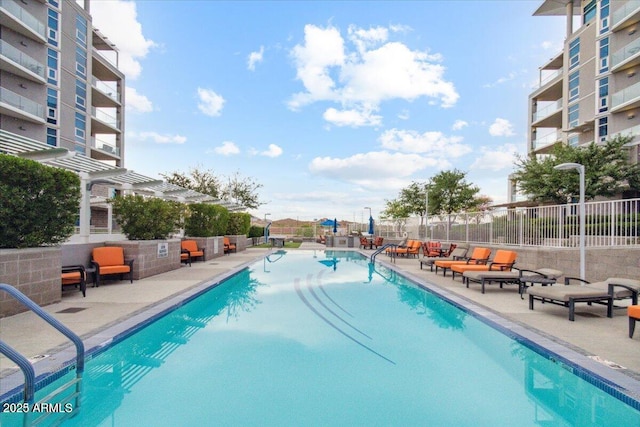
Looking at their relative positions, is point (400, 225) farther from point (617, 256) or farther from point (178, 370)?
point (178, 370)

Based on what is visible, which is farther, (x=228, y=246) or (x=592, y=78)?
(x=592, y=78)

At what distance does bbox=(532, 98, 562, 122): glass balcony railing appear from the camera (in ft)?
104

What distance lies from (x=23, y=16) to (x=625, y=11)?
39241mm

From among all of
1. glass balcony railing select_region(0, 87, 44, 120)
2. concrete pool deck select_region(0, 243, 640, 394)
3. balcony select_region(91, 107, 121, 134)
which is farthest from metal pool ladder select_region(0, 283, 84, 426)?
balcony select_region(91, 107, 121, 134)

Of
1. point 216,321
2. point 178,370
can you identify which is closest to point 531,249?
point 216,321

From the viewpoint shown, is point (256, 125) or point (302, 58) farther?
point (256, 125)

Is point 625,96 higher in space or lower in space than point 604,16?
lower

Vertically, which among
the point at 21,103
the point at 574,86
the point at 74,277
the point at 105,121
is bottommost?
the point at 74,277

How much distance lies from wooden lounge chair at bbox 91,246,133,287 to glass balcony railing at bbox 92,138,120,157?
24.5 m

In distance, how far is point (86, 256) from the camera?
909 cm

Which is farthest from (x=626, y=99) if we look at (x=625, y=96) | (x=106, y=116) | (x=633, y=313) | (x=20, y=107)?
(x=106, y=116)

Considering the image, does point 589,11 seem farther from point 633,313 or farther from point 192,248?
point 192,248

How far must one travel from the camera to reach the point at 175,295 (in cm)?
792

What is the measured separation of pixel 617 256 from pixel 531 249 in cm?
268
